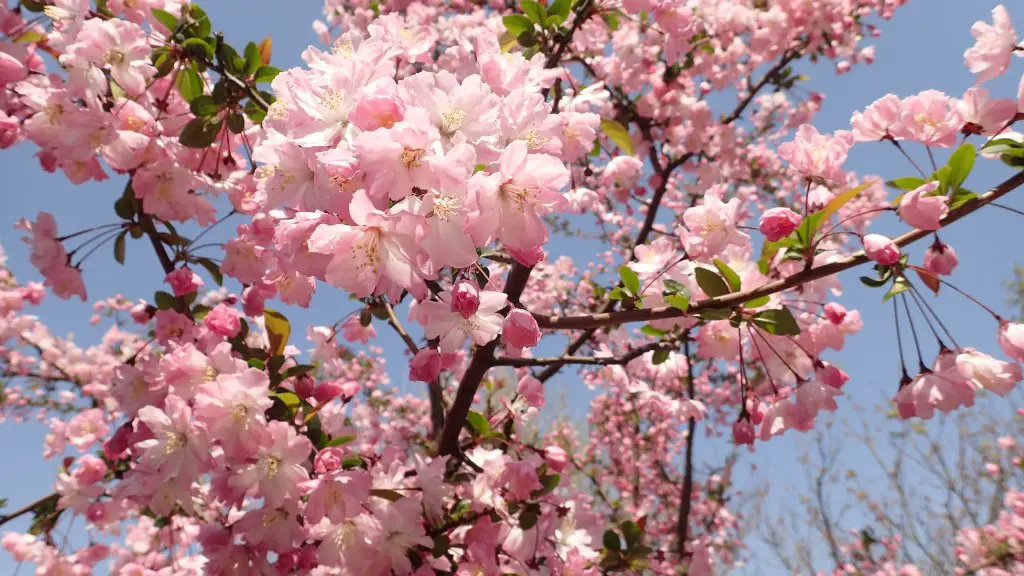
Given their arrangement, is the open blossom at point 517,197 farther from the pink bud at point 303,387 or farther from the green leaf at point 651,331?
the pink bud at point 303,387

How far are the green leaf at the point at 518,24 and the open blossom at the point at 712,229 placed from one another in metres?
0.87

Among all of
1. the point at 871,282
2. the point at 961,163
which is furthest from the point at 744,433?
the point at 961,163

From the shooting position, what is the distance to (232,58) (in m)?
1.69

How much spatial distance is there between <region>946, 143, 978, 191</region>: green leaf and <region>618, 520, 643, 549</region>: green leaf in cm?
146

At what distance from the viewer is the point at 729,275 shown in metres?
1.28

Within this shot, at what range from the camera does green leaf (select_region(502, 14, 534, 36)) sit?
6.16ft

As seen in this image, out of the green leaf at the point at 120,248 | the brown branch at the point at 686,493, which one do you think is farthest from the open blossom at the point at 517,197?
the brown branch at the point at 686,493

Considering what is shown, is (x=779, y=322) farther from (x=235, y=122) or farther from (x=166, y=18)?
(x=166, y=18)

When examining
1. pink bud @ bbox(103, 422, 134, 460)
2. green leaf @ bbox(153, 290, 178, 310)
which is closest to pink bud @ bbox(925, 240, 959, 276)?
green leaf @ bbox(153, 290, 178, 310)

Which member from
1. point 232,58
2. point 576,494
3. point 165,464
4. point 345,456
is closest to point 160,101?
point 232,58

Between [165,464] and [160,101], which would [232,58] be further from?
[165,464]

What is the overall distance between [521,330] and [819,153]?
2.99ft

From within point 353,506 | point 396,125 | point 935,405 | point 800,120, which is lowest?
point 353,506

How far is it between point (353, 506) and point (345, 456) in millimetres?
351
